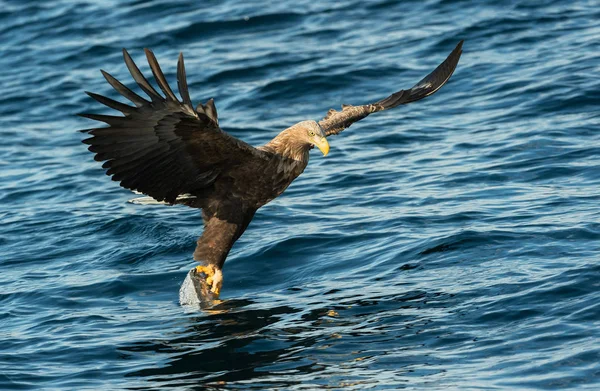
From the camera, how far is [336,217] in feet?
28.8

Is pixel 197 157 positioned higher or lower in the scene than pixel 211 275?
higher

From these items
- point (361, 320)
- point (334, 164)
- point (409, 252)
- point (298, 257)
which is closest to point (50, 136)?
point (334, 164)

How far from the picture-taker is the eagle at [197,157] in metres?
6.09

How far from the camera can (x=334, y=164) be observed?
10.2m

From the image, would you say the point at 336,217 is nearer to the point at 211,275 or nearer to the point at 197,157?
the point at 211,275

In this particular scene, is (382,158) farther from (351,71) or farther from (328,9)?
(328,9)

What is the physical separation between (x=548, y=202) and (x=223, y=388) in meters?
3.68

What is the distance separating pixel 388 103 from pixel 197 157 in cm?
206

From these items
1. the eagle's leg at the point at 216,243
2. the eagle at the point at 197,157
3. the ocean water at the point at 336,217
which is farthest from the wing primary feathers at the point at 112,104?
the ocean water at the point at 336,217

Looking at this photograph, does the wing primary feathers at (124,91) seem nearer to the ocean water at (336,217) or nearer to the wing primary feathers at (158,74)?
the wing primary feathers at (158,74)

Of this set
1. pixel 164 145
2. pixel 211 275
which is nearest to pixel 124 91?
pixel 164 145

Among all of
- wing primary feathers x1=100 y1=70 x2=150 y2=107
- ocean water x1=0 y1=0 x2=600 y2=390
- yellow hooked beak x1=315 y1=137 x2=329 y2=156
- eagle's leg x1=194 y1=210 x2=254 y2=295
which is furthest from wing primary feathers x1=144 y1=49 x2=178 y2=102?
ocean water x1=0 y1=0 x2=600 y2=390

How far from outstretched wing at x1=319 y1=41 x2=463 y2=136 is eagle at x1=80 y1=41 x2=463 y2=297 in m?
0.18

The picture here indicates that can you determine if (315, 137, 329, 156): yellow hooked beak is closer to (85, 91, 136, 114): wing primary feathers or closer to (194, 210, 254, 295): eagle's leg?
(194, 210, 254, 295): eagle's leg
